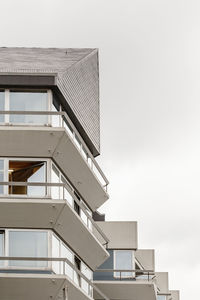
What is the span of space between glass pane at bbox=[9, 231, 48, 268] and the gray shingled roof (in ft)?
21.2

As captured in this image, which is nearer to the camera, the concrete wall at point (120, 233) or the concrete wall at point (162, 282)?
the concrete wall at point (120, 233)

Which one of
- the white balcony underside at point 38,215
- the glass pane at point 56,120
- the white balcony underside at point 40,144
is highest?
the glass pane at point 56,120

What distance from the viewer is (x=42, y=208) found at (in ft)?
136

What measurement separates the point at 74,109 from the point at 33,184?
4970mm

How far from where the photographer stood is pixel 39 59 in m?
47.7

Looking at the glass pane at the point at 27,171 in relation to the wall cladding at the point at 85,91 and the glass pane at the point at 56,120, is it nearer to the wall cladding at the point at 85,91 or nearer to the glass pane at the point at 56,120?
the glass pane at the point at 56,120

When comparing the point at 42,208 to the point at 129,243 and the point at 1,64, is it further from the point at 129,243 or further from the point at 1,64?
the point at 129,243

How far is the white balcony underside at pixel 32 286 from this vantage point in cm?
4022

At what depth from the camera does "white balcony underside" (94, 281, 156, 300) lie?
5409 centimetres

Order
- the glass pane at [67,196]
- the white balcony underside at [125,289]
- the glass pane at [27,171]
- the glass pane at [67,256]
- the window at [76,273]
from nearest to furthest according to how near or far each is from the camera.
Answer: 1. the glass pane at [27,171]
2. the glass pane at [67,256]
3. the glass pane at [67,196]
4. the window at [76,273]
5. the white balcony underside at [125,289]

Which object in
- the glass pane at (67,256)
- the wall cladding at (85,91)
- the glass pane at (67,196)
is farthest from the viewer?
the wall cladding at (85,91)

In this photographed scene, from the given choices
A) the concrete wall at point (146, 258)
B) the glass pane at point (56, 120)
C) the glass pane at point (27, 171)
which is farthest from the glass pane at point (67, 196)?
the concrete wall at point (146, 258)

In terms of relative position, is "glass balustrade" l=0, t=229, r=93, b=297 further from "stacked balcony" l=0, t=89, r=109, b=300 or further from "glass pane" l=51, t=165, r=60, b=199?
"glass pane" l=51, t=165, r=60, b=199

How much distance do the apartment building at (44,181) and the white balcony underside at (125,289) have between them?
629cm
